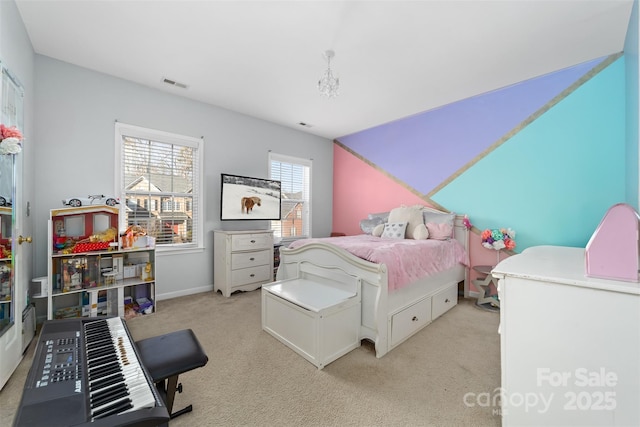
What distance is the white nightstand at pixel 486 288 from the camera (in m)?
3.13

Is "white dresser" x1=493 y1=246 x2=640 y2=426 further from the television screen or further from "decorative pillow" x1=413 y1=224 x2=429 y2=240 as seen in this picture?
the television screen

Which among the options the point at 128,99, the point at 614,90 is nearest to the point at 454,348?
the point at 614,90

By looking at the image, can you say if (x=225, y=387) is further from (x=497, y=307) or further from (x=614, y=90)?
(x=614, y=90)

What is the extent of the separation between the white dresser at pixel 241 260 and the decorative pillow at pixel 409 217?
1.85 m

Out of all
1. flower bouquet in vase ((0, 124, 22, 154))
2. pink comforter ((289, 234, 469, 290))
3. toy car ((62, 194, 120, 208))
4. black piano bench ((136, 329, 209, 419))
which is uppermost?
flower bouquet in vase ((0, 124, 22, 154))

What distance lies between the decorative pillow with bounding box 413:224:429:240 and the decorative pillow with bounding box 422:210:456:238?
0.23m

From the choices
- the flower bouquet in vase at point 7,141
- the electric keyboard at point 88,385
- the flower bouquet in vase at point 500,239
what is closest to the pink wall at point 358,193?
the flower bouquet in vase at point 500,239

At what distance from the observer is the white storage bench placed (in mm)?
1939

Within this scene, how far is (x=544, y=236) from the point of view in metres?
3.00

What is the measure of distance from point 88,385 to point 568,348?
181 centimetres

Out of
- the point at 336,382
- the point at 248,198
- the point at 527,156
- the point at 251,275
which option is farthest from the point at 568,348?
the point at 248,198

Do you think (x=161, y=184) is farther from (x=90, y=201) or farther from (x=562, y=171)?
(x=562, y=171)

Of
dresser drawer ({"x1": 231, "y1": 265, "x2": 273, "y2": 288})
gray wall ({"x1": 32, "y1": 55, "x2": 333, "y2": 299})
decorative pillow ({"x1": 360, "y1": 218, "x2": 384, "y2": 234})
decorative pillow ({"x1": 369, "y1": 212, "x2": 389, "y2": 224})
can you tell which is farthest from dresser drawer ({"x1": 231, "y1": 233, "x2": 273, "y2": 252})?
decorative pillow ({"x1": 369, "y1": 212, "x2": 389, "y2": 224})

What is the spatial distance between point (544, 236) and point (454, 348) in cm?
182
